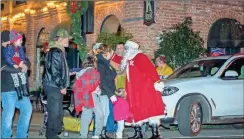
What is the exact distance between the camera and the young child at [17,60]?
823 centimetres

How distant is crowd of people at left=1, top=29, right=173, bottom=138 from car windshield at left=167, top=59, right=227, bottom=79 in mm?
1845

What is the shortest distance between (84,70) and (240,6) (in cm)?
992

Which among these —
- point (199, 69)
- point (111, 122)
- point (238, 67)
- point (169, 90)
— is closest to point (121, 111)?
point (111, 122)

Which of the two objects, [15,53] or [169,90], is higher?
[15,53]

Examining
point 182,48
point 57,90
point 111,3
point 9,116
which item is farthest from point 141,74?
point 111,3

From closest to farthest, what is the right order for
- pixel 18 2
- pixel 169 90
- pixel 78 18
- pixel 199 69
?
pixel 169 90 < pixel 199 69 < pixel 78 18 < pixel 18 2

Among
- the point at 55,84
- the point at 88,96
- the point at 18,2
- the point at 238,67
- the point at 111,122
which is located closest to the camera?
the point at 55,84

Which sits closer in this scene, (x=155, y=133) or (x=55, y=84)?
(x=55, y=84)

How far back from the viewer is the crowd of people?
8141mm

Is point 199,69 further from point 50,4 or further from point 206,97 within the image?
point 50,4

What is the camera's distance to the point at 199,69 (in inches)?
443

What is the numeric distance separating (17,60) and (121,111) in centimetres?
227

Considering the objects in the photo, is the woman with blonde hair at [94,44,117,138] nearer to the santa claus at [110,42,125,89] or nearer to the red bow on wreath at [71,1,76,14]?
the santa claus at [110,42,125,89]

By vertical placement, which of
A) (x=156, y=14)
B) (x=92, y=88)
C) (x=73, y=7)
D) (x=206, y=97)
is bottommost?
(x=206, y=97)
